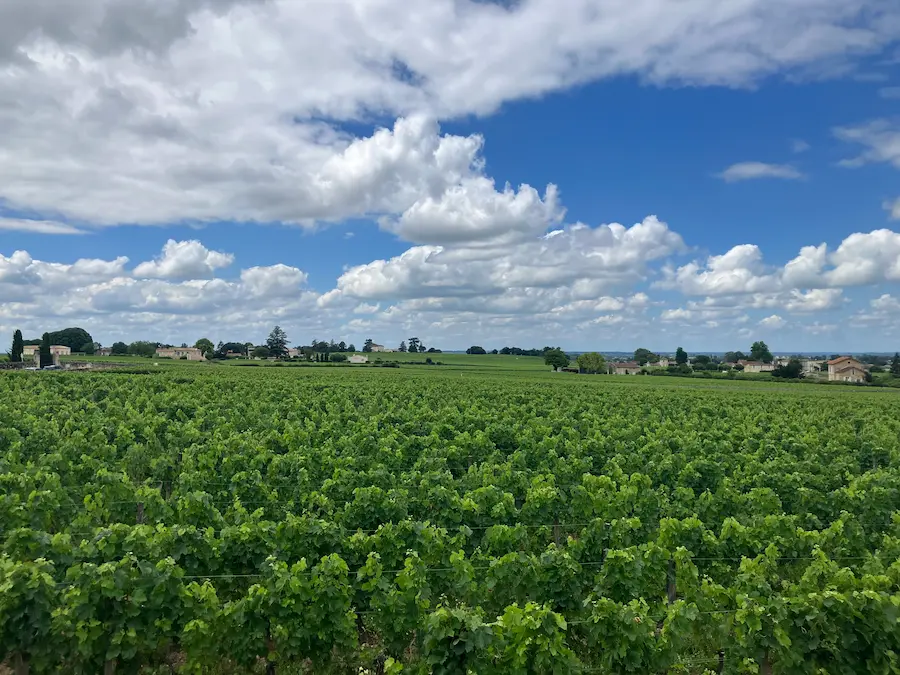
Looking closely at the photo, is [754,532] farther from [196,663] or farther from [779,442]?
[779,442]

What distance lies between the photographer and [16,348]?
10531 cm

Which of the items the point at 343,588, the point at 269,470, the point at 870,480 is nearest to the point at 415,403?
the point at 269,470

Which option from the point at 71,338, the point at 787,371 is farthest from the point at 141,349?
the point at 787,371

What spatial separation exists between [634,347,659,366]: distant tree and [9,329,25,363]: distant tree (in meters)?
156

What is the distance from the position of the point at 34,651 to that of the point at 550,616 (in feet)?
19.6

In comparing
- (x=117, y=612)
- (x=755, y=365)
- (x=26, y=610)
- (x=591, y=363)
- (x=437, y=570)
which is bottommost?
(x=437, y=570)

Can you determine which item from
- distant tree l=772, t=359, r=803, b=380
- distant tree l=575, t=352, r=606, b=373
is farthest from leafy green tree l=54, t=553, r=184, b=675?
distant tree l=575, t=352, r=606, b=373

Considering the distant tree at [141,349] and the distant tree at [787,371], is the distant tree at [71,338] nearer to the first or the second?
the distant tree at [141,349]

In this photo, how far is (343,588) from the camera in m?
7.32

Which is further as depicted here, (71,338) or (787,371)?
(71,338)

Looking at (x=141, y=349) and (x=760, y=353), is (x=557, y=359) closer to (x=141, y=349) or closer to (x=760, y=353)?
(x=760, y=353)

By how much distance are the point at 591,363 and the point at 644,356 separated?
211ft

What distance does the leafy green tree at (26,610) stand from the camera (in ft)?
21.0

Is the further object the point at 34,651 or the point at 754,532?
the point at 754,532
